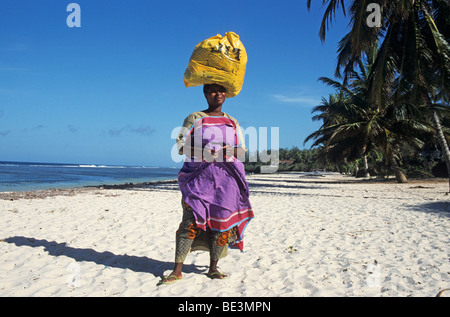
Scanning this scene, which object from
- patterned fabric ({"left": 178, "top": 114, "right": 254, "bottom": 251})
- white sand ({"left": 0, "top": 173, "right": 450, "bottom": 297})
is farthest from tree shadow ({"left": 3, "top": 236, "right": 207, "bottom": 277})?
patterned fabric ({"left": 178, "top": 114, "right": 254, "bottom": 251})

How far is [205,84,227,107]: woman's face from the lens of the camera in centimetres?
261

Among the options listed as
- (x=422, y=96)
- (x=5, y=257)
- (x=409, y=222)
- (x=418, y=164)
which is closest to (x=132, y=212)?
(x=5, y=257)

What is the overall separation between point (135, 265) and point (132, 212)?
3805 mm

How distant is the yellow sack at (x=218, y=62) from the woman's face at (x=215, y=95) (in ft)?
0.22

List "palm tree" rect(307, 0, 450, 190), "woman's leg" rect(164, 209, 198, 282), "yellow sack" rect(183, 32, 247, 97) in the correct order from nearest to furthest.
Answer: "yellow sack" rect(183, 32, 247, 97)
"woman's leg" rect(164, 209, 198, 282)
"palm tree" rect(307, 0, 450, 190)

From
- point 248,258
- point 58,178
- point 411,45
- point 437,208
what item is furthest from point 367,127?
point 58,178

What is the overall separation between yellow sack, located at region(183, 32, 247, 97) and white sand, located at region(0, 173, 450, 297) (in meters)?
1.83

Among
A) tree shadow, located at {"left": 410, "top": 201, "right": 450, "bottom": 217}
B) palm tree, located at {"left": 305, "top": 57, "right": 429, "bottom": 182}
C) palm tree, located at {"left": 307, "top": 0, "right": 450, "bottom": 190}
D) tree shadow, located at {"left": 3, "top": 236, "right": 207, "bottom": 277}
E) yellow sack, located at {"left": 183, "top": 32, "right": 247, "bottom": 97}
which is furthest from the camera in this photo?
palm tree, located at {"left": 305, "top": 57, "right": 429, "bottom": 182}

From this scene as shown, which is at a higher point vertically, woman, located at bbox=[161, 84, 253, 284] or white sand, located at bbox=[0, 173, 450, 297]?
woman, located at bbox=[161, 84, 253, 284]

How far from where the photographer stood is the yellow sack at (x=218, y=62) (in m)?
2.43

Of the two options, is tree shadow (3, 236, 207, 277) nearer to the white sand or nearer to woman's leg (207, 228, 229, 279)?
the white sand

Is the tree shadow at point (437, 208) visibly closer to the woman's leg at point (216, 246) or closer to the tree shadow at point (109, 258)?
the woman's leg at point (216, 246)
